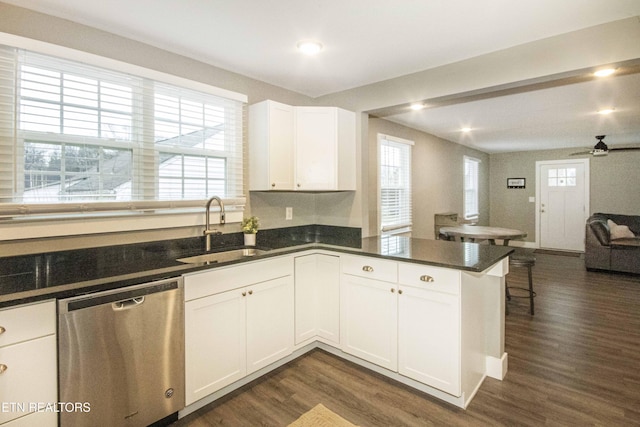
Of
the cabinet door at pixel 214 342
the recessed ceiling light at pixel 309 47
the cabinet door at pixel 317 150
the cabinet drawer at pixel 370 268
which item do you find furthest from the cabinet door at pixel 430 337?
the recessed ceiling light at pixel 309 47

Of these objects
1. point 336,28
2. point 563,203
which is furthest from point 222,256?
point 563,203

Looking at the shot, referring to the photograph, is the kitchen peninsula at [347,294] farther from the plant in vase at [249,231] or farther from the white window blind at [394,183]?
the white window blind at [394,183]

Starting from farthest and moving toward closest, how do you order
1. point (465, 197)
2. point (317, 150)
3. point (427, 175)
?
1. point (465, 197)
2. point (427, 175)
3. point (317, 150)

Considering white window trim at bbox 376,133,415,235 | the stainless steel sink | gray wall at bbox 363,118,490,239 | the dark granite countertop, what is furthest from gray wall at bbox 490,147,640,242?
A: the stainless steel sink

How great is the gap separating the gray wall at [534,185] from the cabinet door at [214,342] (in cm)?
759

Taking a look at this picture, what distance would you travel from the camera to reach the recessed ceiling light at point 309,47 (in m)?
2.27

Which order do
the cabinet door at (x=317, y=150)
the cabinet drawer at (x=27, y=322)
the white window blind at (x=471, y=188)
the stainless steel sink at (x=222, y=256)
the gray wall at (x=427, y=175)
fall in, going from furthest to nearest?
the white window blind at (x=471, y=188) → the gray wall at (x=427, y=175) → the cabinet door at (x=317, y=150) → the stainless steel sink at (x=222, y=256) → the cabinet drawer at (x=27, y=322)

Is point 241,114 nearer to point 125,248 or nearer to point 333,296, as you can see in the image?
point 125,248

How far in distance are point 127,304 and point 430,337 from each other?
177 cm

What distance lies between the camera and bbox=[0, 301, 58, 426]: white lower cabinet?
1380 mm

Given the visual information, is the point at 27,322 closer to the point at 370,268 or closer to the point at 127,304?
the point at 127,304

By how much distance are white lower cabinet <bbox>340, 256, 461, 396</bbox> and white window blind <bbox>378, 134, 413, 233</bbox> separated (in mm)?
1894

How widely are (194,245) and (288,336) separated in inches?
39.3

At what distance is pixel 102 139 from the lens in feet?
6.88
